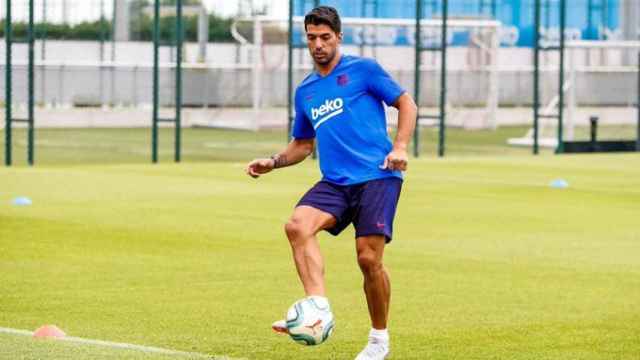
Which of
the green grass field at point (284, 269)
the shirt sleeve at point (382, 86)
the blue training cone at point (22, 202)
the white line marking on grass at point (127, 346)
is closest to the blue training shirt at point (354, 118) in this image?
the shirt sleeve at point (382, 86)

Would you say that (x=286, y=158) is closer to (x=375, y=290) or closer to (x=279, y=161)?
(x=279, y=161)

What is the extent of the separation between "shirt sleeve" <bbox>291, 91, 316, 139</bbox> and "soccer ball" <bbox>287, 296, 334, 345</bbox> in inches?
55.2

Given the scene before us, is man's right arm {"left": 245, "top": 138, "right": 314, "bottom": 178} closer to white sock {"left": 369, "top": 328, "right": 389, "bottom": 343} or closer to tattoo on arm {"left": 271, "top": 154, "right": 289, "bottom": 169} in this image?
tattoo on arm {"left": 271, "top": 154, "right": 289, "bottom": 169}

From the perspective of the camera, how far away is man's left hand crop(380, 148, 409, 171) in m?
9.77

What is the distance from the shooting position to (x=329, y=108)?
10195 millimetres

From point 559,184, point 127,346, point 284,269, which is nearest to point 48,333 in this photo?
point 127,346

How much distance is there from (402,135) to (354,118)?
332 mm

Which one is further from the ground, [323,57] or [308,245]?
[323,57]

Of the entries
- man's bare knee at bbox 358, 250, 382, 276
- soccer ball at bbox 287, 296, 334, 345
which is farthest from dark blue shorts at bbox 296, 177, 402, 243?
soccer ball at bbox 287, 296, 334, 345

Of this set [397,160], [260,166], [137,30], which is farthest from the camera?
[137,30]

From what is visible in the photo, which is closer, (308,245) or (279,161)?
(308,245)

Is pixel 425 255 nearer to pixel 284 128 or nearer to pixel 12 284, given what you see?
pixel 12 284

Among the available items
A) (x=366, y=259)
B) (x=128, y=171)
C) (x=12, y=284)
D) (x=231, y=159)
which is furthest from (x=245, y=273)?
(x=231, y=159)

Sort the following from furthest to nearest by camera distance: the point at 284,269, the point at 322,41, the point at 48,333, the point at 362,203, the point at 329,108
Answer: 1. the point at 284,269
2. the point at 48,333
3. the point at 329,108
4. the point at 362,203
5. the point at 322,41
